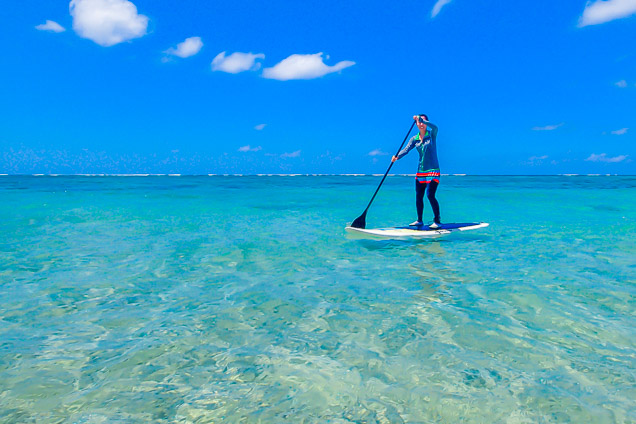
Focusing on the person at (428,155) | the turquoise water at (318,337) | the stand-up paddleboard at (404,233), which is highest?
the person at (428,155)

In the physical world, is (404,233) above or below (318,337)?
above

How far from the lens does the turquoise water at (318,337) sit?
276cm

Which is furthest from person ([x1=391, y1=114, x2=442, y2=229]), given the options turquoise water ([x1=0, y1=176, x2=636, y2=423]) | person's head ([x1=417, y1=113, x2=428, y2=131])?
turquoise water ([x1=0, y1=176, x2=636, y2=423])

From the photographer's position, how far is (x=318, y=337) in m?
3.83

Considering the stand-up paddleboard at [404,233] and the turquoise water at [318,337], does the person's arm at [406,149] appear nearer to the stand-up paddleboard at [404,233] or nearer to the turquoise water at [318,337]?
the stand-up paddleboard at [404,233]

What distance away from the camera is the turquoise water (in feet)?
9.05

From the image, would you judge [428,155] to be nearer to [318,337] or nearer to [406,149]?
[406,149]

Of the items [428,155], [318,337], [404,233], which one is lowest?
[318,337]

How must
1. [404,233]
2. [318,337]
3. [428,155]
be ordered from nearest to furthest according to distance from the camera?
1. [318,337]
2. [404,233]
3. [428,155]

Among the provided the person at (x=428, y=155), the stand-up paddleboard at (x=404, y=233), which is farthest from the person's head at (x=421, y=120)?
the stand-up paddleboard at (x=404, y=233)

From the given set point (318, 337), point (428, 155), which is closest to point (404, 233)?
point (428, 155)

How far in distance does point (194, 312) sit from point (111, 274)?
2.35m

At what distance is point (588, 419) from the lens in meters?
2.59

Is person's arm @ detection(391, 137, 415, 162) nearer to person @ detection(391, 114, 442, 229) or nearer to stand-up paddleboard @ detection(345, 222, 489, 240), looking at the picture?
person @ detection(391, 114, 442, 229)
